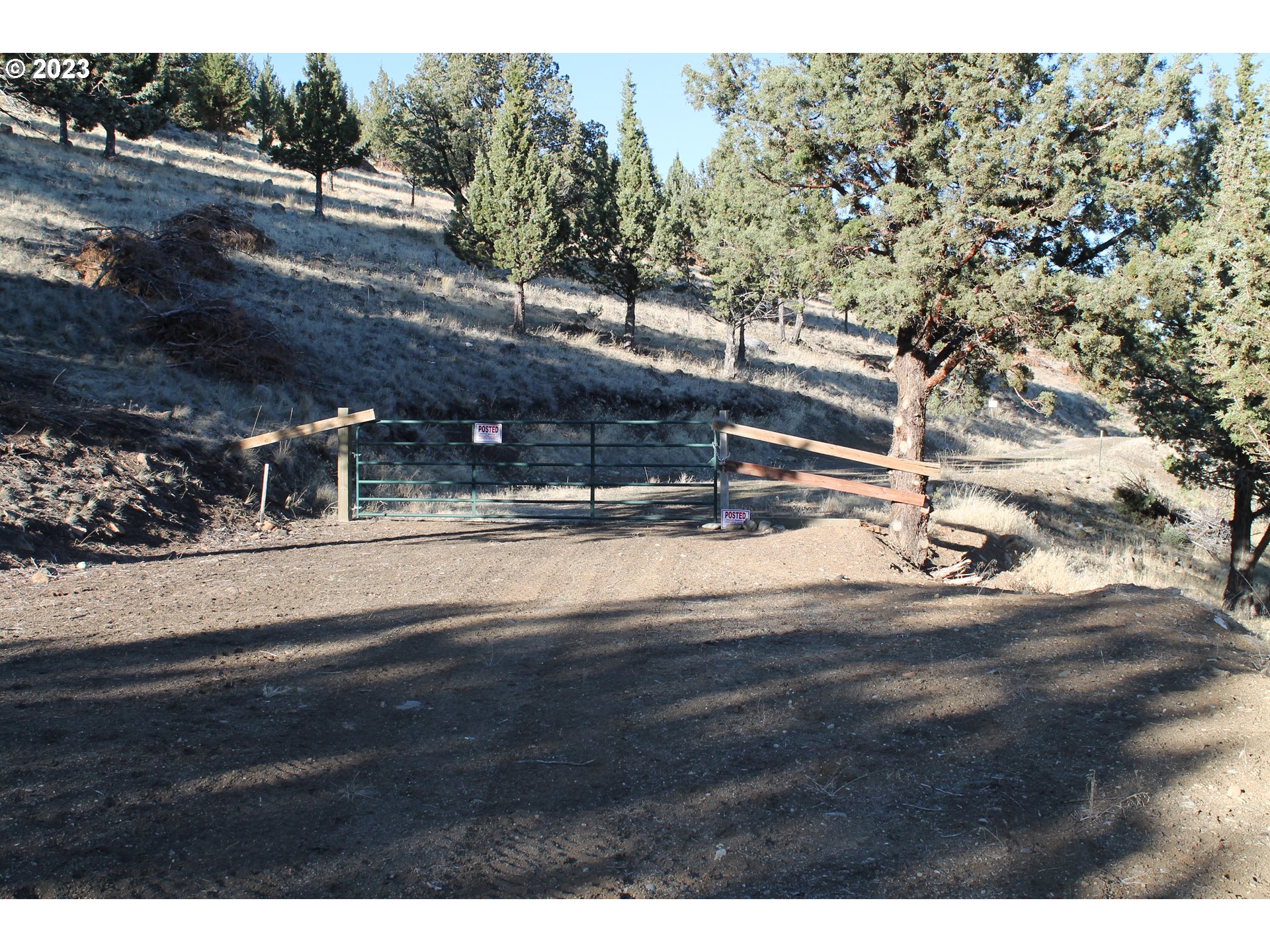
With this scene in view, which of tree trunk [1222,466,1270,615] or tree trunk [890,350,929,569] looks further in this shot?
tree trunk [1222,466,1270,615]

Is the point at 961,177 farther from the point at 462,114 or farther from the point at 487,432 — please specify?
the point at 462,114

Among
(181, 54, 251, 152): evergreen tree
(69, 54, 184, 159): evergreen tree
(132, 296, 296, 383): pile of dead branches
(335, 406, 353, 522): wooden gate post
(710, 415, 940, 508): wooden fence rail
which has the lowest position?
(335, 406, 353, 522): wooden gate post

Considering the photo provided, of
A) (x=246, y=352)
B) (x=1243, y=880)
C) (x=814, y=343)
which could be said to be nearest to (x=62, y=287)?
(x=246, y=352)

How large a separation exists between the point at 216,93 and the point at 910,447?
58.1 meters

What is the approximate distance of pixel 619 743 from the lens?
16.6 ft

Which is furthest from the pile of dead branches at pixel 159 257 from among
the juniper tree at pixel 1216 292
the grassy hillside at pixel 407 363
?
the juniper tree at pixel 1216 292

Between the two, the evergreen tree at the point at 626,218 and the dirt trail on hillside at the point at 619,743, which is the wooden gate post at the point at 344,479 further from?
the evergreen tree at the point at 626,218

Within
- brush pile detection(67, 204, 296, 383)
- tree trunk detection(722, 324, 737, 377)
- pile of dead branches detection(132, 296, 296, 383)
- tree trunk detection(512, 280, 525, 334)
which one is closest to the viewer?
A: pile of dead branches detection(132, 296, 296, 383)

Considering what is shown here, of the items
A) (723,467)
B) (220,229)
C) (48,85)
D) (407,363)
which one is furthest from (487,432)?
(48,85)

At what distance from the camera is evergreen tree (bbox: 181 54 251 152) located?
5438 cm

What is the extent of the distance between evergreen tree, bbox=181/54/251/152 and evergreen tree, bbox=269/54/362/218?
16.2 m

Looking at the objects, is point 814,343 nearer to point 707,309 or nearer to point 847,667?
point 707,309

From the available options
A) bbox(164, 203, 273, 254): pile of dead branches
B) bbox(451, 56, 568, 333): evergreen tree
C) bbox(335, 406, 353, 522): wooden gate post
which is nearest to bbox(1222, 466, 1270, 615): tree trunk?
bbox(335, 406, 353, 522): wooden gate post

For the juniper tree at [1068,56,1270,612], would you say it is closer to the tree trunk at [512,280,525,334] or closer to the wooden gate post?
the wooden gate post
